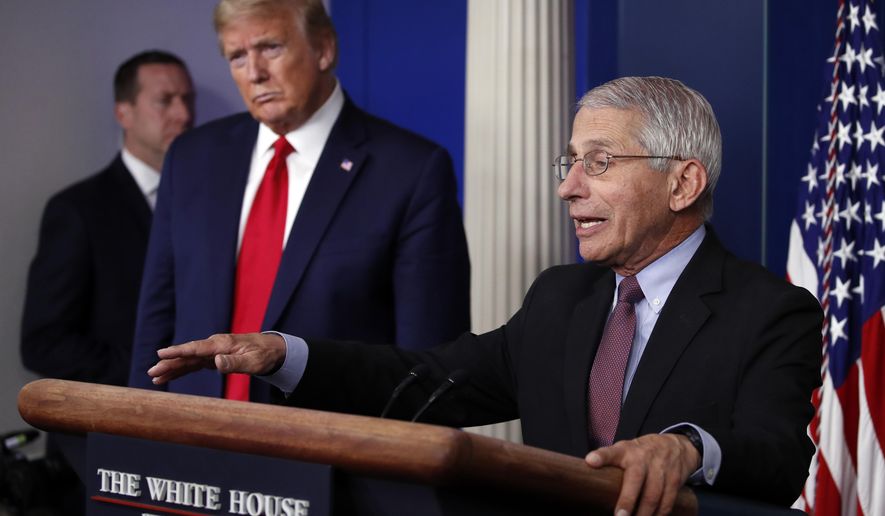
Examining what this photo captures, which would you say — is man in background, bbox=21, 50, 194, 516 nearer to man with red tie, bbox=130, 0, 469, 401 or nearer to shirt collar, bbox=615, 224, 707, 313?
man with red tie, bbox=130, 0, 469, 401

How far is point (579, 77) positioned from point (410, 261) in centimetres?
150

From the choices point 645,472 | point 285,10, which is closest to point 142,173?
point 285,10

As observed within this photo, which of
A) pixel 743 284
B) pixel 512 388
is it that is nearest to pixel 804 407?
pixel 743 284

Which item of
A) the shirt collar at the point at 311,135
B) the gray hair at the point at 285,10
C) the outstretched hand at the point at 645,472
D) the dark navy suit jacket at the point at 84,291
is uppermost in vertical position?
the gray hair at the point at 285,10

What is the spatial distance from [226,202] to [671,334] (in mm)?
1480

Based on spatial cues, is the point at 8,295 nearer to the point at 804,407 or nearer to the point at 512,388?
the point at 512,388

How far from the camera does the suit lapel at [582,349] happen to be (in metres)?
2.27

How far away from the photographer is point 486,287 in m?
4.06

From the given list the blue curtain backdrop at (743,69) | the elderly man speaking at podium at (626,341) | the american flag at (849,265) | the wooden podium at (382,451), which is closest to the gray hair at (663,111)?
the elderly man speaking at podium at (626,341)

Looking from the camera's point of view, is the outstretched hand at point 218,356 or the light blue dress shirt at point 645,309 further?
the light blue dress shirt at point 645,309

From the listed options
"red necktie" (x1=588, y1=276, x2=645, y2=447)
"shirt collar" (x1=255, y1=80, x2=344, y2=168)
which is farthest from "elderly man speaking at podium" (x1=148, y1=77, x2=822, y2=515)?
"shirt collar" (x1=255, y1=80, x2=344, y2=168)

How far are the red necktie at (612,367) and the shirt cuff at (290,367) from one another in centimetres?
54

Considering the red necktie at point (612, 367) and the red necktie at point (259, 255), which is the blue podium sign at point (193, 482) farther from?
the red necktie at point (259, 255)

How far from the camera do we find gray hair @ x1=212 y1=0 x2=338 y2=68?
3322mm
